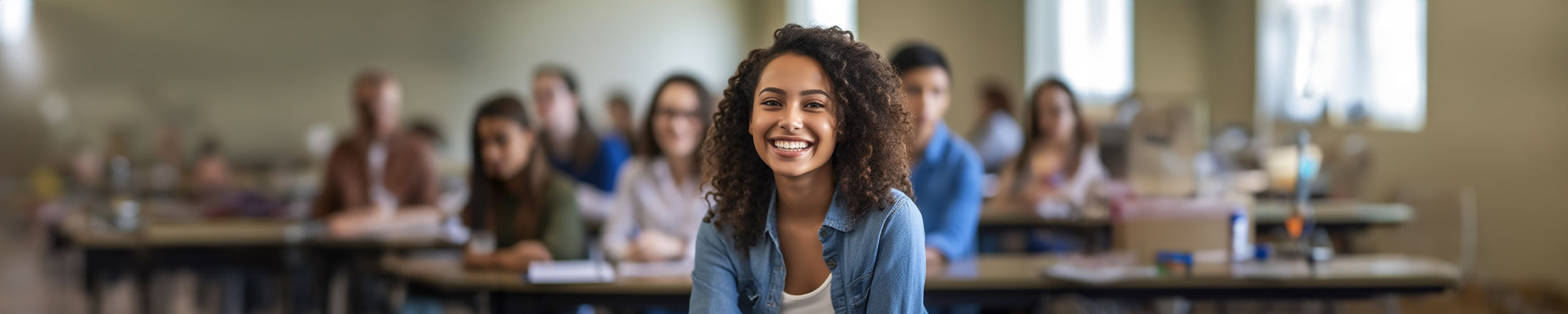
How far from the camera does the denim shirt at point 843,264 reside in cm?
164

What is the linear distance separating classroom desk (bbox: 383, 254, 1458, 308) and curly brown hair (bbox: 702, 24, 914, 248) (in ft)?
3.76

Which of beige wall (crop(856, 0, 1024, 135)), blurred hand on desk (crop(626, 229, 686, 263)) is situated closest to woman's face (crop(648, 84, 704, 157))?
blurred hand on desk (crop(626, 229, 686, 263))

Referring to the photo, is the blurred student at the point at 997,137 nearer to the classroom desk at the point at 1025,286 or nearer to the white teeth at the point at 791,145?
the classroom desk at the point at 1025,286

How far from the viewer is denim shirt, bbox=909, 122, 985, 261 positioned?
3.15m

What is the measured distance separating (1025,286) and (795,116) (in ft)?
5.29

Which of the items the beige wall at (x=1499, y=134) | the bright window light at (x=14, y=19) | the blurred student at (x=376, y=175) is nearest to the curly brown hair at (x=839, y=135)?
the blurred student at (x=376, y=175)

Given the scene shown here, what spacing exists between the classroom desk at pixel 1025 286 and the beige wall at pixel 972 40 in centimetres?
733

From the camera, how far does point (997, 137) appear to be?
7016mm

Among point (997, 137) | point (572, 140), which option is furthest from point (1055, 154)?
point (572, 140)

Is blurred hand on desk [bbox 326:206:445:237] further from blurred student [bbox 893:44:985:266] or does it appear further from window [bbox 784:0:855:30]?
window [bbox 784:0:855:30]

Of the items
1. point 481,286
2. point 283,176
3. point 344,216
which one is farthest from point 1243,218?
point 283,176

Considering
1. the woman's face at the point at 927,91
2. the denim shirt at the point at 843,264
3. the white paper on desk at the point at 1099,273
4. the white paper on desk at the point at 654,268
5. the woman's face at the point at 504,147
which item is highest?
the woman's face at the point at 927,91

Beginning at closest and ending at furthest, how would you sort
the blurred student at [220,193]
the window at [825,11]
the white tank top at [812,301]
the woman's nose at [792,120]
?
the woman's nose at [792,120], the white tank top at [812,301], the blurred student at [220,193], the window at [825,11]

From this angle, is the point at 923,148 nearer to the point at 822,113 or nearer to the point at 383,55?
the point at 822,113
